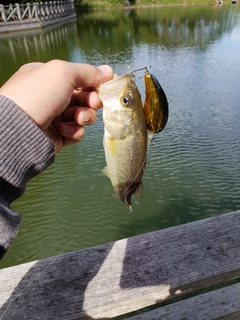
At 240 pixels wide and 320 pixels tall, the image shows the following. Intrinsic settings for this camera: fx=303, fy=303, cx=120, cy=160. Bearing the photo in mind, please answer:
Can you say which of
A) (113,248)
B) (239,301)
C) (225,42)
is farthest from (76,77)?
(225,42)

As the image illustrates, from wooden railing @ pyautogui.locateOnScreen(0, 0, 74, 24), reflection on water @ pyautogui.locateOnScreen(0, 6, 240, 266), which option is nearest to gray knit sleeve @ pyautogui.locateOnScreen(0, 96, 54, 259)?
reflection on water @ pyautogui.locateOnScreen(0, 6, 240, 266)

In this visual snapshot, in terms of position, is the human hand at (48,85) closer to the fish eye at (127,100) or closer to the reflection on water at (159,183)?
the fish eye at (127,100)

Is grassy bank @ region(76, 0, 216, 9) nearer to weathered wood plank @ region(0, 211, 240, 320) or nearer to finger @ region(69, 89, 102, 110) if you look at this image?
finger @ region(69, 89, 102, 110)

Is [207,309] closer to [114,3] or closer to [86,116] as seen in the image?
[86,116]

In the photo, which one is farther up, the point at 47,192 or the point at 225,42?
the point at 47,192

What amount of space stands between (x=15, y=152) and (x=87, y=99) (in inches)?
25.8

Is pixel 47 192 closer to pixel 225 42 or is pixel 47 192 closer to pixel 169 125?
pixel 169 125

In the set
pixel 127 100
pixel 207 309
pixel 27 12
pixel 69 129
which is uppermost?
pixel 127 100

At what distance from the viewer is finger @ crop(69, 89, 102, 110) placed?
188 centimetres

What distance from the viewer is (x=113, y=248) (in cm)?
169

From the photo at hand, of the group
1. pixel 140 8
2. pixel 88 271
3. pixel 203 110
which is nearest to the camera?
pixel 88 271

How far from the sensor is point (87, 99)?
Answer: 6.23 ft

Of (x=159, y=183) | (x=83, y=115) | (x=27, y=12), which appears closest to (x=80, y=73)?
(x=83, y=115)

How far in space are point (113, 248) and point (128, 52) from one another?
16352mm
